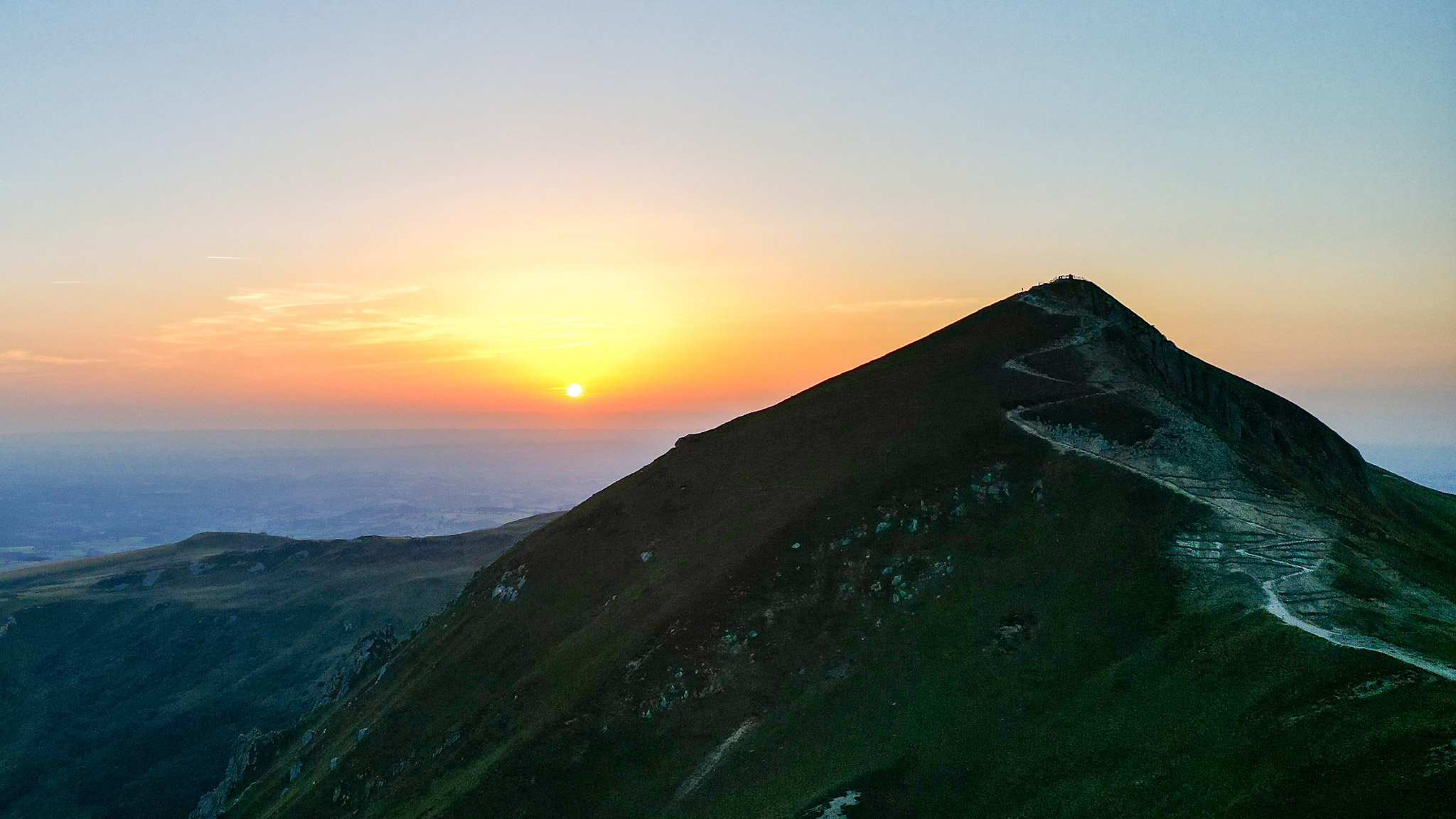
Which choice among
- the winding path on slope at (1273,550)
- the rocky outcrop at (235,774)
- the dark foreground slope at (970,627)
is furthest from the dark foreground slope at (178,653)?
the winding path on slope at (1273,550)

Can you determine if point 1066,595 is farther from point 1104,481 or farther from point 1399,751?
point 1399,751

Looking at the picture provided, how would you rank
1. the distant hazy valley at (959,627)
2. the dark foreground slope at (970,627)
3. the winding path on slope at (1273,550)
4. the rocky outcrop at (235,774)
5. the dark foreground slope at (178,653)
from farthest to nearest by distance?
the dark foreground slope at (178,653) → the rocky outcrop at (235,774) → the winding path on slope at (1273,550) → the distant hazy valley at (959,627) → the dark foreground slope at (970,627)

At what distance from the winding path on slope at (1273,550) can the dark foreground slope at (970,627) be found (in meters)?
0.25

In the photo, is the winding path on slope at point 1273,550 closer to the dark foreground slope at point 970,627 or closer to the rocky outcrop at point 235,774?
the dark foreground slope at point 970,627

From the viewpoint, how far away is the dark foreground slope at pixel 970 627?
38906 mm

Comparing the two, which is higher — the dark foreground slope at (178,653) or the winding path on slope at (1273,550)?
the winding path on slope at (1273,550)

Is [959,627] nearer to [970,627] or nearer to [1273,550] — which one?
[970,627]

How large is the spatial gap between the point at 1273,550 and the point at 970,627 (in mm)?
21771

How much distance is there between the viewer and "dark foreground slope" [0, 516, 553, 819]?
4843 inches

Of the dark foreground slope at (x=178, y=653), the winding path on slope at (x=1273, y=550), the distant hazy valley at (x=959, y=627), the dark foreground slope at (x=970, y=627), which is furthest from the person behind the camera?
the dark foreground slope at (x=178, y=653)

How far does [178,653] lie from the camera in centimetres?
15562

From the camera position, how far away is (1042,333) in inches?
3359

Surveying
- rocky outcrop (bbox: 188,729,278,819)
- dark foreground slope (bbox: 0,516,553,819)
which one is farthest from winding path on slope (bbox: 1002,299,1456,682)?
rocky outcrop (bbox: 188,729,278,819)

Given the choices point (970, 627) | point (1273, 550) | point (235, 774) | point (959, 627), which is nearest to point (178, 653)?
point (235, 774)
